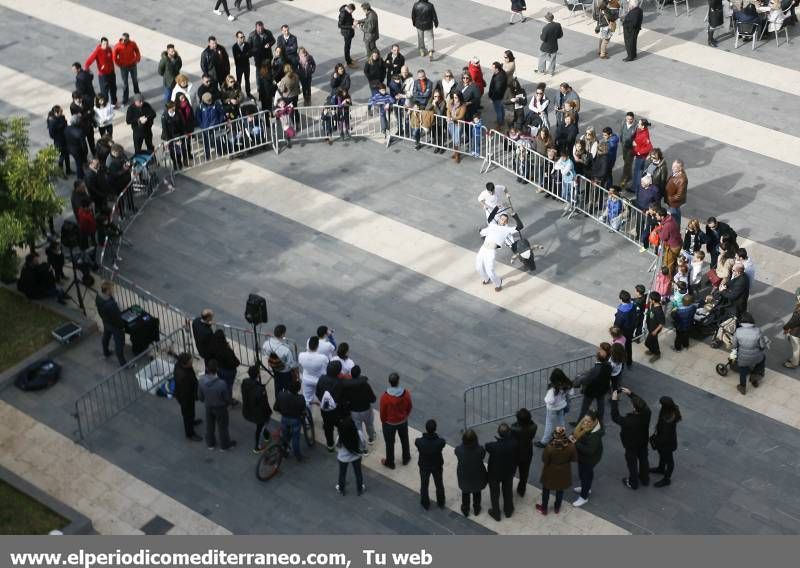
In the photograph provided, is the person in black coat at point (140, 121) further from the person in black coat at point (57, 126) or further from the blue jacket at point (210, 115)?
the person in black coat at point (57, 126)

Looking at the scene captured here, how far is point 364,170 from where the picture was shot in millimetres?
26406

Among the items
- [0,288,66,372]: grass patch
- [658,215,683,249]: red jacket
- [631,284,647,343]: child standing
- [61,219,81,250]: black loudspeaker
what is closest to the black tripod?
[61,219,81,250]: black loudspeaker

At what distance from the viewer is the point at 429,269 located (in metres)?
23.5

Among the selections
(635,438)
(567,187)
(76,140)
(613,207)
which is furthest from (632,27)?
(635,438)

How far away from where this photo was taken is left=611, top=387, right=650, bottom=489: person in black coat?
17.9m

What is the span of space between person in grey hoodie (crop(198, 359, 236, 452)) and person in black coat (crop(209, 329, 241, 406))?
0.33 meters

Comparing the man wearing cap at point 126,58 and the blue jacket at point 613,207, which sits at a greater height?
the man wearing cap at point 126,58

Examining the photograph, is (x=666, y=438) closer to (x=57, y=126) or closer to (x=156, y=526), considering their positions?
(x=156, y=526)

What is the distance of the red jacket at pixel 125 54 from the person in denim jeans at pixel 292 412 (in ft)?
38.9

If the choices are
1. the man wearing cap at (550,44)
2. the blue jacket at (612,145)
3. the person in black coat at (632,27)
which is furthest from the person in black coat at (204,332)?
the person in black coat at (632,27)

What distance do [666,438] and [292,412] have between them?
16.5 ft

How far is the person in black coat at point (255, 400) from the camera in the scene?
18406mm
